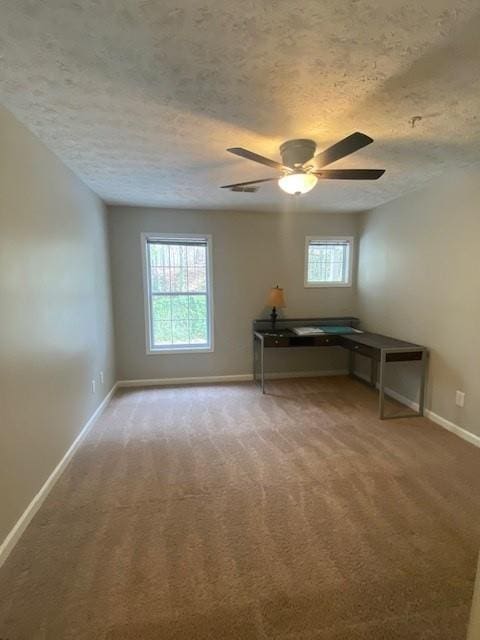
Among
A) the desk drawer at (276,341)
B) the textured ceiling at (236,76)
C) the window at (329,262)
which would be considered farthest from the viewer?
the window at (329,262)

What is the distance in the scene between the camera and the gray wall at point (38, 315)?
171cm

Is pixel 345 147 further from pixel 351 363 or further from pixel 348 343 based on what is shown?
pixel 351 363

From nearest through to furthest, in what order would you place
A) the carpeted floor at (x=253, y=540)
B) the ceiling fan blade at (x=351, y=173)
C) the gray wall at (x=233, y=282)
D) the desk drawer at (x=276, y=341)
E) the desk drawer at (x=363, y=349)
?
the carpeted floor at (x=253, y=540) → the ceiling fan blade at (x=351, y=173) → the desk drawer at (x=363, y=349) → the desk drawer at (x=276, y=341) → the gray wall at (x=233, y=282)

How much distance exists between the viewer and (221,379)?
4.51 meters

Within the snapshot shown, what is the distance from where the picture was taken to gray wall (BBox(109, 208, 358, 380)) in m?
4.16

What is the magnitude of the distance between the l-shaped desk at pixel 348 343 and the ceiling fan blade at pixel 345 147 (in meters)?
2.03

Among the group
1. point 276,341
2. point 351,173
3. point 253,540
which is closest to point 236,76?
point 351,173

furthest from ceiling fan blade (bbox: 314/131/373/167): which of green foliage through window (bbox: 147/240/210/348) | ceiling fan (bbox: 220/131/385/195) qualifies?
green foliage through window (bbox: 147/240/210/348)

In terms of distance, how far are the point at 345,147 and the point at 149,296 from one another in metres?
3.21

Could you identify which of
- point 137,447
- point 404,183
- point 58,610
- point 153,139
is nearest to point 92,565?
point 58,610

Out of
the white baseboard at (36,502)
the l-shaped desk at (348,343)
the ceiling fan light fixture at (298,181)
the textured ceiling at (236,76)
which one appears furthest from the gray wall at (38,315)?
the l-shaped desk at (348,343)

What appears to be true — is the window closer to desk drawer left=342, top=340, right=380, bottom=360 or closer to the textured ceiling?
desk drawer left=342, top=340, right=380, bottom=360

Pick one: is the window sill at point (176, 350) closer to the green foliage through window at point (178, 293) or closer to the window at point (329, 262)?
the green foliage through window at point (178, 293)

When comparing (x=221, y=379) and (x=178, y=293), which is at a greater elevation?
(x=178, y=293)
